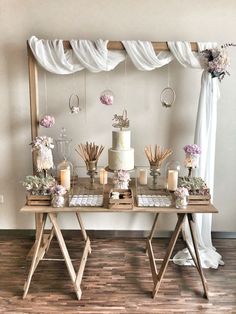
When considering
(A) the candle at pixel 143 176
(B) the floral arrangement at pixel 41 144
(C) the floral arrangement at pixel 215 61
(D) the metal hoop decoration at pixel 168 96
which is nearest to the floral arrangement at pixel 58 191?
(B) the floral arrangement at pixel 41 144

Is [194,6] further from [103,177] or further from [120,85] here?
[103,177]

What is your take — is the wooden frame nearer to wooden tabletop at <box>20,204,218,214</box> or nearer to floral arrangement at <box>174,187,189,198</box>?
wooden tabletop at <box>20,204,218,214</box>

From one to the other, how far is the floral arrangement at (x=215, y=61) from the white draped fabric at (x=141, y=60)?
76mm

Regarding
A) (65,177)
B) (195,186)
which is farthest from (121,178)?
(195,186)

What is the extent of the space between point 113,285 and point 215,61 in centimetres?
205

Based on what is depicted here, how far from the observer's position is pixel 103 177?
2.79 meters

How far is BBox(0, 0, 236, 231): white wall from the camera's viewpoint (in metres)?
2.96

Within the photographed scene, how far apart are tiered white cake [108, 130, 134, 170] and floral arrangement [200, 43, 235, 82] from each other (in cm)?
90

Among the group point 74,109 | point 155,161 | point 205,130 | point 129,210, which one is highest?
point 74,109

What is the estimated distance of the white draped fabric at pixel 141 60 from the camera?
9.02 ft

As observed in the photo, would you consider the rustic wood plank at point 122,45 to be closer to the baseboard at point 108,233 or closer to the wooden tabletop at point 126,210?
the wooden tabletop at point 126,210

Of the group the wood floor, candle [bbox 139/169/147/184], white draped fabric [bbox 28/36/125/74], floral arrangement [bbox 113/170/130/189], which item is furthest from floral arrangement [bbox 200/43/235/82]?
the wood floor

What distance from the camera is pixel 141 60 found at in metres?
2.77

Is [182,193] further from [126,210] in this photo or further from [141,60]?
[141,60]
